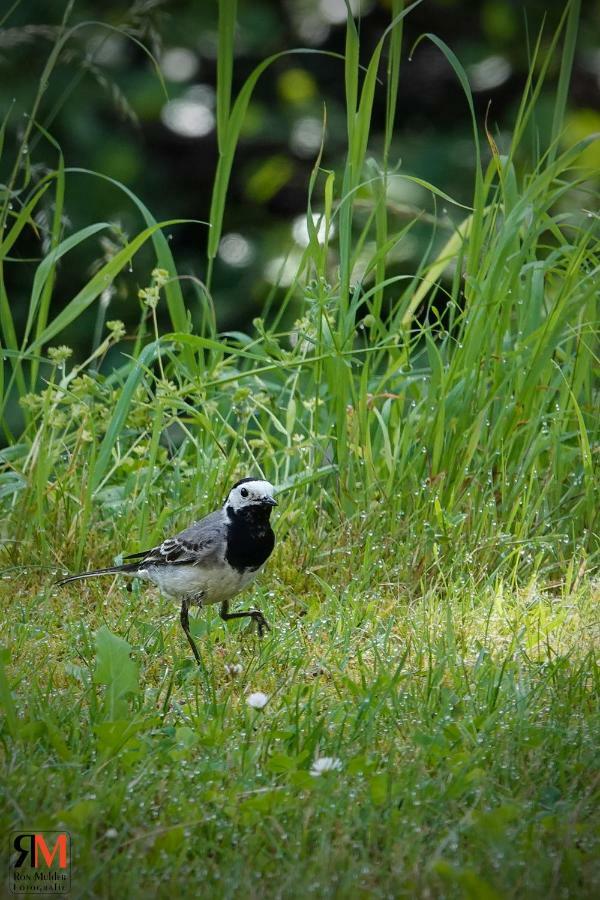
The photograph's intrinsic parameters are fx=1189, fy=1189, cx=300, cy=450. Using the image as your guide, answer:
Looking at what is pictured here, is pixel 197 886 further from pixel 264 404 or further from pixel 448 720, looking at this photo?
pixel 264 404

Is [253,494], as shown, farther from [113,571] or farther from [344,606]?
[113,571]

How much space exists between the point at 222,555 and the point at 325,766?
1071 millimetres

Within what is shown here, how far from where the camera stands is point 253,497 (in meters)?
3.66

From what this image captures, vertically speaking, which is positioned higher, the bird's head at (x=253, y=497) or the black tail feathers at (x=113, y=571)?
the bird's head at (x=253, y=497)

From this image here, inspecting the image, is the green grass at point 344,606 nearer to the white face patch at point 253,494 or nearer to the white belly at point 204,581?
the white belly at point 204,581

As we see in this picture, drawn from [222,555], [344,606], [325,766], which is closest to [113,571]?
[222,555]

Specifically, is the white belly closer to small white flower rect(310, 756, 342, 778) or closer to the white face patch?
the white face patch

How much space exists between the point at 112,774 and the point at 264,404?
7.50 ft

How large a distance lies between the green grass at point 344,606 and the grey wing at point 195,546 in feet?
0.73

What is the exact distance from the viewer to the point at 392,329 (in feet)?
15.5

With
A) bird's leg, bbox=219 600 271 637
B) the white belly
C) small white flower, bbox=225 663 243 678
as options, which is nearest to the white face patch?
the white belly

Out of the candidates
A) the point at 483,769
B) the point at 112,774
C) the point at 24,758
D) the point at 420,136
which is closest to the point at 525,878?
the point at 483,769

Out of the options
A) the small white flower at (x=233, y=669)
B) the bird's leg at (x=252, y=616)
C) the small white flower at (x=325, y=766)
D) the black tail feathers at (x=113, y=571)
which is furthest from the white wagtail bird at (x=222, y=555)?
the small white flower at (x=325, y=766)

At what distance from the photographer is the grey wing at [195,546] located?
11.9 feet
